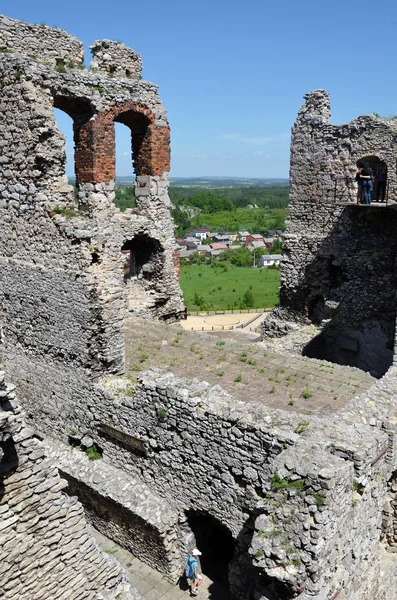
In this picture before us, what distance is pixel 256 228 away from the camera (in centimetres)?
12388

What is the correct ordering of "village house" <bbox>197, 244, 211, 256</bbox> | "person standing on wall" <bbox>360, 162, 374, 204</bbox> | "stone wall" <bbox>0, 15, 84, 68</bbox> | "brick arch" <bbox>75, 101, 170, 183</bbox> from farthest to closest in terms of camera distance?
"village house" <bbox>197, 244, 211, 256</bbox>, "person standing on wall" <bbox>360, 162, 374, 204</bbox>, "brick arch" <bbox>75, 101, 170, 183</bbox>, "stone wall" <bbox>0, 15, 84, 68</bbox>

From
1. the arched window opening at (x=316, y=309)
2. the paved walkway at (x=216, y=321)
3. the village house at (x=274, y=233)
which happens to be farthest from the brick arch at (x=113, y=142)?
the village house at (x=274, y=233)

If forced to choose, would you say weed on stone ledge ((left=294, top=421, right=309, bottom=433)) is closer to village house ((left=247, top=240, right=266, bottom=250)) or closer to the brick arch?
the brick arch

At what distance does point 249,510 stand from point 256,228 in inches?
4664

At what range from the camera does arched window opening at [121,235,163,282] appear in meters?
13.3

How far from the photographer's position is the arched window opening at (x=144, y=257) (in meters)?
13.3

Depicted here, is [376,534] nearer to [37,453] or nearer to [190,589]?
[190,589]

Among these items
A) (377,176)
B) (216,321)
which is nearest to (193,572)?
(377,176)

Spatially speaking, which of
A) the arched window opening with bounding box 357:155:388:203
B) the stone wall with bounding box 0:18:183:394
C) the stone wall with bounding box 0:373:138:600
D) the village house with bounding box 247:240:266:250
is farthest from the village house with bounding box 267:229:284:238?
the stone wall with bounding box 0:373:138:600

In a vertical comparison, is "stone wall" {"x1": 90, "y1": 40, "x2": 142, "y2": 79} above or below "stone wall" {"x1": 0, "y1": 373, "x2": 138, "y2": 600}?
above

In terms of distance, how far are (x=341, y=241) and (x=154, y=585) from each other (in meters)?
9.80

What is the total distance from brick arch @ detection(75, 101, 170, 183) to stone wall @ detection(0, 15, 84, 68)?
128 cm

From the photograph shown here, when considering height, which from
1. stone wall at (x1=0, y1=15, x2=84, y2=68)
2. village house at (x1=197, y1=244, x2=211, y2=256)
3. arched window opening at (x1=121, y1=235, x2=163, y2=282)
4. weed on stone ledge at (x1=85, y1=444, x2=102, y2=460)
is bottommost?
village house at (x1=197, y1=244, x2=211, y2=256)

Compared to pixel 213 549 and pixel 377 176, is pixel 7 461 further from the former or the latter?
pixel 377 176
